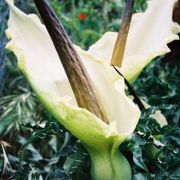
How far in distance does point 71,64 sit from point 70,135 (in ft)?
1.27

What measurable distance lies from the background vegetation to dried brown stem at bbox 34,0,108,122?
10 centimetres

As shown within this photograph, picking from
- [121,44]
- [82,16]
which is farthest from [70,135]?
[82,16]

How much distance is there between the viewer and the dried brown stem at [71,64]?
2.18 ft

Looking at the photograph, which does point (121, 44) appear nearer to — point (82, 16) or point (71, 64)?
point (71, 64)

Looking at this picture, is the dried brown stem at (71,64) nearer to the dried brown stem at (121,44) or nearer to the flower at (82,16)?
the dried brown stem at (121,44)

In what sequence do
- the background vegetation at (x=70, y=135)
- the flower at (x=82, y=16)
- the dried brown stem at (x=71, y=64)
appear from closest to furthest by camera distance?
the dried brown stem at (x=71, y=64)
the background vegetation at (x=70, y=135)
the flower at (x=82, y=16)

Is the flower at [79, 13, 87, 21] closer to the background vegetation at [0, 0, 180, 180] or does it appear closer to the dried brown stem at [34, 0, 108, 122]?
the background vegetation at [0, 0, 180, 180]

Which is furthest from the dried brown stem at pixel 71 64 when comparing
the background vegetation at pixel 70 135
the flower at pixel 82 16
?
the flower at pixel 82 16

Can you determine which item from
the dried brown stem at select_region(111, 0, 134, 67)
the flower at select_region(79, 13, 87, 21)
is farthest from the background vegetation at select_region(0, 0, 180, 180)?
the dried brown stem at select_region(111, 0, 134, 67)

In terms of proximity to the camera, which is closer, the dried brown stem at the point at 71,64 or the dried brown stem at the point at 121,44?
the dried brown stem at the point at 71,64

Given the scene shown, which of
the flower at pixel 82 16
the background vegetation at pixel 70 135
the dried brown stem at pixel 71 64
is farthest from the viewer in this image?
the flower at pixel 82 16

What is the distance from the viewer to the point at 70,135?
1.05m

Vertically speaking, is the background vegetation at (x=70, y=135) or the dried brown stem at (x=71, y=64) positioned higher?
the dried brown stem at (x=71, y=64)

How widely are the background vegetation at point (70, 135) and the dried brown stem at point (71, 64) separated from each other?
3.9 inches
